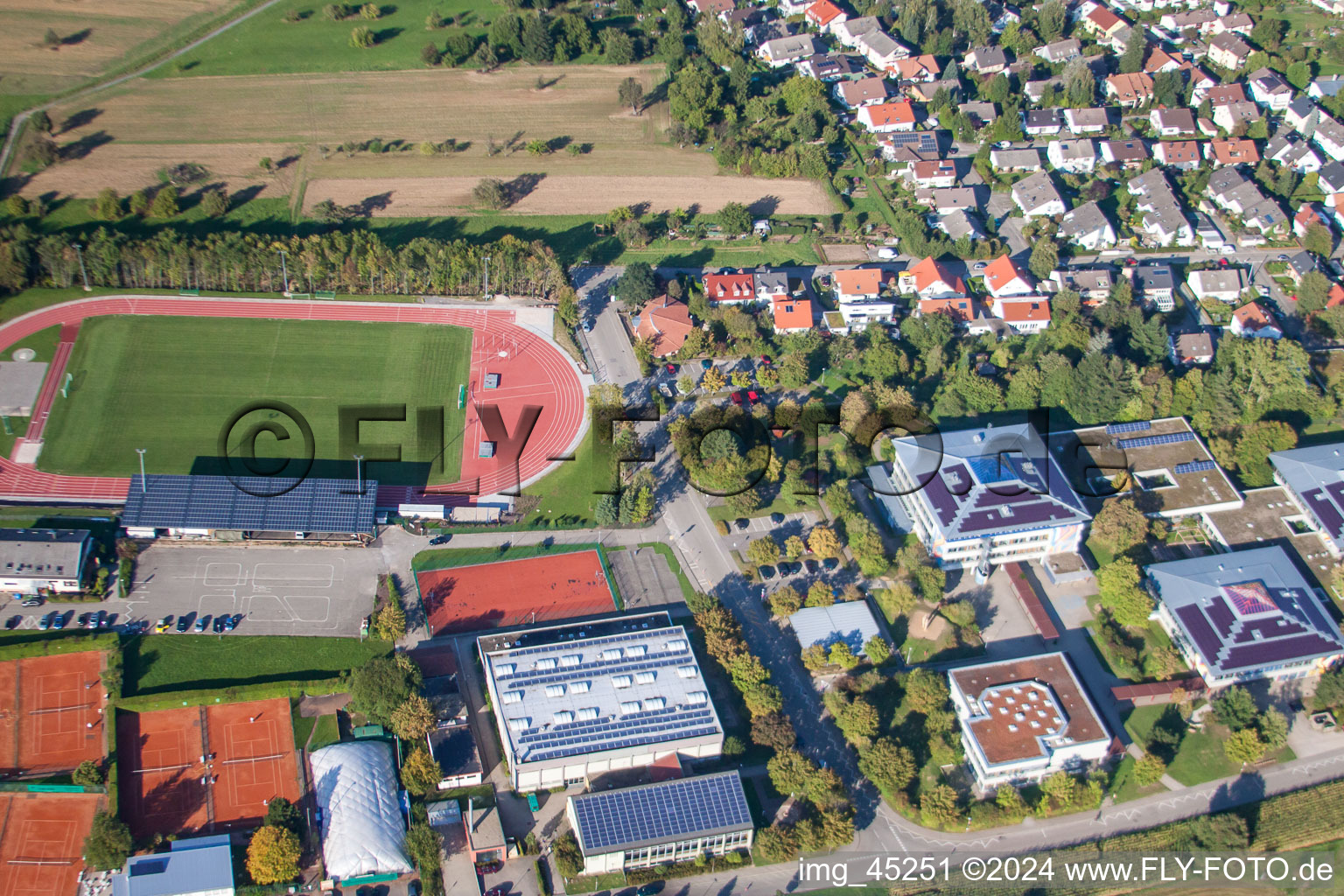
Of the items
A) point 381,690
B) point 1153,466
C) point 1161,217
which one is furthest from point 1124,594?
point 1161,217

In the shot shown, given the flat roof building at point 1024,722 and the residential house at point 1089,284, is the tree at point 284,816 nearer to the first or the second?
the flat roof building at point 1024,722

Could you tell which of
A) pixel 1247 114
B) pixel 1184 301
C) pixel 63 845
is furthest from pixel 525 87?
pixel 63 845

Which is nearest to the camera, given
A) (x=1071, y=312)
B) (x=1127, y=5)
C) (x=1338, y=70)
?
(x=1071, y=312)

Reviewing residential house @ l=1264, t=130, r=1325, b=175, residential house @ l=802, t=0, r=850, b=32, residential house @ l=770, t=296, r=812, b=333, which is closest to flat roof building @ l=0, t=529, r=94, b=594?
residential house @ l=770, t=296, r=812, b=333

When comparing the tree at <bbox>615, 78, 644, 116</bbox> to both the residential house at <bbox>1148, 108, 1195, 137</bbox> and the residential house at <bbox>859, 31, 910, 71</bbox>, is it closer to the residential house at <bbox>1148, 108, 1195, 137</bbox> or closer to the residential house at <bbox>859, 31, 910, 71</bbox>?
the residential house at <bbox>859, 31, 910, 71</bbox>

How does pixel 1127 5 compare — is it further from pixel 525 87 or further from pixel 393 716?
pixel 393 716

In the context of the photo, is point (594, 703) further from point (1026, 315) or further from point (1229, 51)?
point (1229, 51)

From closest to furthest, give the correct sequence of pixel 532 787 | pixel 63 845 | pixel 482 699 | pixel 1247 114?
pixel 63 845 < pixel 532 787 < pixel 482 699 < pixel 1247 114

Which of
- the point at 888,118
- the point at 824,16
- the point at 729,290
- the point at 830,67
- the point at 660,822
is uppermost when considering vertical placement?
the point at 824,16
